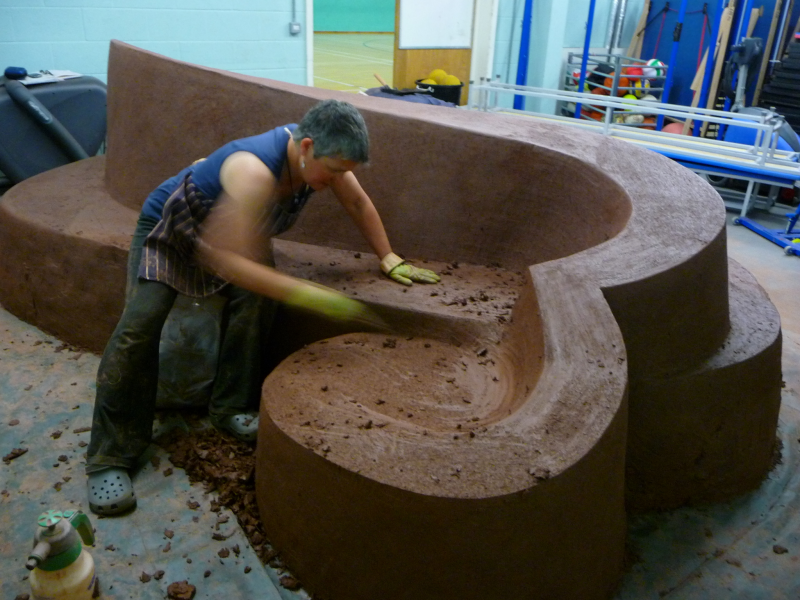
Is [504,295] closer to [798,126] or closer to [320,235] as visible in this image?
[320,235]

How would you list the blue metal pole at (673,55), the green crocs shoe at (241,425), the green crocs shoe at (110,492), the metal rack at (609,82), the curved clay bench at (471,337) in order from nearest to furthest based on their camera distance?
the curved clay bench at (471,337) < the green crocs shoe at (110,492) < the green crocs shoe at (241,425) < the blue metal pole at (673,55) < the metal rack at (609,82)

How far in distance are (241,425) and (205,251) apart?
601mm

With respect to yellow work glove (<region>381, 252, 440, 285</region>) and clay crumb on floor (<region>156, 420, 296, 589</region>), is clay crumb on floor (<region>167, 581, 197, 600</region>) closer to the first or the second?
clay crumb on floor (<region>156, 420, 296, 589</region>)

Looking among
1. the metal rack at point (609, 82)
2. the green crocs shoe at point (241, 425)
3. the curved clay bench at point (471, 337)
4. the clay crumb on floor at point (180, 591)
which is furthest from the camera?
the metal rack at point (609, 82)

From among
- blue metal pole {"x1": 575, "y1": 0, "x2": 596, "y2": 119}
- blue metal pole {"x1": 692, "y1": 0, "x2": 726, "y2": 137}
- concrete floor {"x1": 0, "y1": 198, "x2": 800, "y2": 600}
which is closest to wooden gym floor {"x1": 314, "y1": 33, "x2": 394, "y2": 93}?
blue metal pole {"x1": 575, "y1": 0, "x2": 596, "y2": 119}

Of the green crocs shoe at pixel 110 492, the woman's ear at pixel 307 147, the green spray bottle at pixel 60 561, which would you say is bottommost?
the green crocs shoe at pixel 110 492

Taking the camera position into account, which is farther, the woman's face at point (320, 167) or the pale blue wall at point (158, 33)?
the pale blue wall at point (158, 33)

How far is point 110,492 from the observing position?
191cm

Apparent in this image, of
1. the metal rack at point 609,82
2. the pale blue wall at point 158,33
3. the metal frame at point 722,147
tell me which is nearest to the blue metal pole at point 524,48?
the metal rack at point 609,82

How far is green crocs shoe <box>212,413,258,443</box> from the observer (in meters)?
2.18

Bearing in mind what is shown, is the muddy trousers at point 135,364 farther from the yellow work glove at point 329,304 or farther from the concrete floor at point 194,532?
the yellow work glove at point 329,304

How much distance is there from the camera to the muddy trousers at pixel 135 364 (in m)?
1.96

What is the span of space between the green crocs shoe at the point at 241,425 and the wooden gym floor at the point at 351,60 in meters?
5.34

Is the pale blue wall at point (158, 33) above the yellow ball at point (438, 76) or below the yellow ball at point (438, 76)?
above
